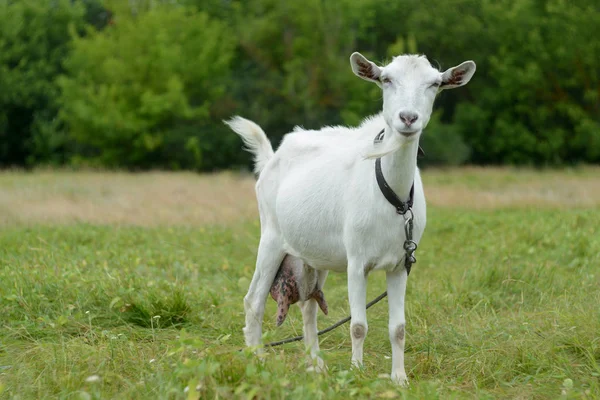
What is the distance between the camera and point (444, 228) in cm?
1146

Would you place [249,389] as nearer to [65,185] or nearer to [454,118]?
[65,185]

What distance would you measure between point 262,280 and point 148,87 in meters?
25.8

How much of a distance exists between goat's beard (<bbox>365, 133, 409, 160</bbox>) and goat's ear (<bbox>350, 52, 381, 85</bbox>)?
13.5 inches

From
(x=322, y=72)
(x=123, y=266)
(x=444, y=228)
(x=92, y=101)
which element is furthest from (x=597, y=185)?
(x=92, y=101)

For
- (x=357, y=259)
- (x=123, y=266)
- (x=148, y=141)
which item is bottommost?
(x=148, y=141)

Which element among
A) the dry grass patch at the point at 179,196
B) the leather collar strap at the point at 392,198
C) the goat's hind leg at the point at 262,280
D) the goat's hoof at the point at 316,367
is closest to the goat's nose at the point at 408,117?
the leather collar strap at the point at 392,198

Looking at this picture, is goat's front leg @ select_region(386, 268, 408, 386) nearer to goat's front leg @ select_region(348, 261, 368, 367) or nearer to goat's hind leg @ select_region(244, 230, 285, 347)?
goat's front leg @ select_region(348, 261, 368, 367)

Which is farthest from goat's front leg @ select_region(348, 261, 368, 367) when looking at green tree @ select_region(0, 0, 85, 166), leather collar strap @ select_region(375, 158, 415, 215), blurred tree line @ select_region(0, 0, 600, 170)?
green tree @ select_region(0, 0, 85, 166)

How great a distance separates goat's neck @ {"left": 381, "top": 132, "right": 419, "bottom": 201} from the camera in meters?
4.46

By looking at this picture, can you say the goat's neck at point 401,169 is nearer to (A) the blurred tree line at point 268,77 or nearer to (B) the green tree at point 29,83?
(A) the blurred tree line at point 268,77

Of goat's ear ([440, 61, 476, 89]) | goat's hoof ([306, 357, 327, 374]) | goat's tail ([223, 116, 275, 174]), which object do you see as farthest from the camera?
goat's tail ([223, 116, 275, 174])

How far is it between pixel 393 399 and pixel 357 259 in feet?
3.23

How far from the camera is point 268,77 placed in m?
31.1

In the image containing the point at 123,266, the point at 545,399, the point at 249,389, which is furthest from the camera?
the point at 123,266
